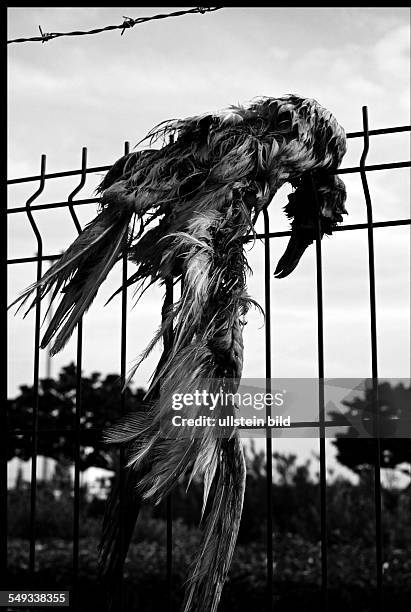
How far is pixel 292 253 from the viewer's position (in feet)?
9.93

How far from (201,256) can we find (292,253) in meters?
0.52

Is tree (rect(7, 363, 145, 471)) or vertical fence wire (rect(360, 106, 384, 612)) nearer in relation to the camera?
vertical fence wire (rect(360, 106, 384, 612))

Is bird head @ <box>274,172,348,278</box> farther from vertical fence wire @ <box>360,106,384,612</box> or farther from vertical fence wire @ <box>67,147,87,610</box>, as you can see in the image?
vertical fence wire @ <box>67,147,87,610</box>

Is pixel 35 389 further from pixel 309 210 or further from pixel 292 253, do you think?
pixel 309 210

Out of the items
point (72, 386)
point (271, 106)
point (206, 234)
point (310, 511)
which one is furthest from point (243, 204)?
point (72, 386)

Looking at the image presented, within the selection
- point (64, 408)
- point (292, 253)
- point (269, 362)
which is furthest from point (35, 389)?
point (64, 408)

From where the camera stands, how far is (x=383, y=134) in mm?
3012

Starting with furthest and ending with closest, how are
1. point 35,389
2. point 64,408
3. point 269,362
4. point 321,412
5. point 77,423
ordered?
point 64,408 → point 35,389 → point 77,423 → point 269,362 → point 321,412

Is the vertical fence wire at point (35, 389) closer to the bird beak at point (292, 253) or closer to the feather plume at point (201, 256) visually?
the feather plume at point (201, 256)

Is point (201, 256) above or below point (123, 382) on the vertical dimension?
above

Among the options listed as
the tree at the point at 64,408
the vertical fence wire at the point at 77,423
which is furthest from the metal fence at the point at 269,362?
the tree at the point at 64,408

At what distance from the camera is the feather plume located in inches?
101

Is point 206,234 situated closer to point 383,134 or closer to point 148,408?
point 148,408

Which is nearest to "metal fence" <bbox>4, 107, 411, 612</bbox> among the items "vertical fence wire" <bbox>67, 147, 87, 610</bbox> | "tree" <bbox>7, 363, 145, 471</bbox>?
"vertical fence wire" <bbox>67, 147, 87, 610</bbox>
